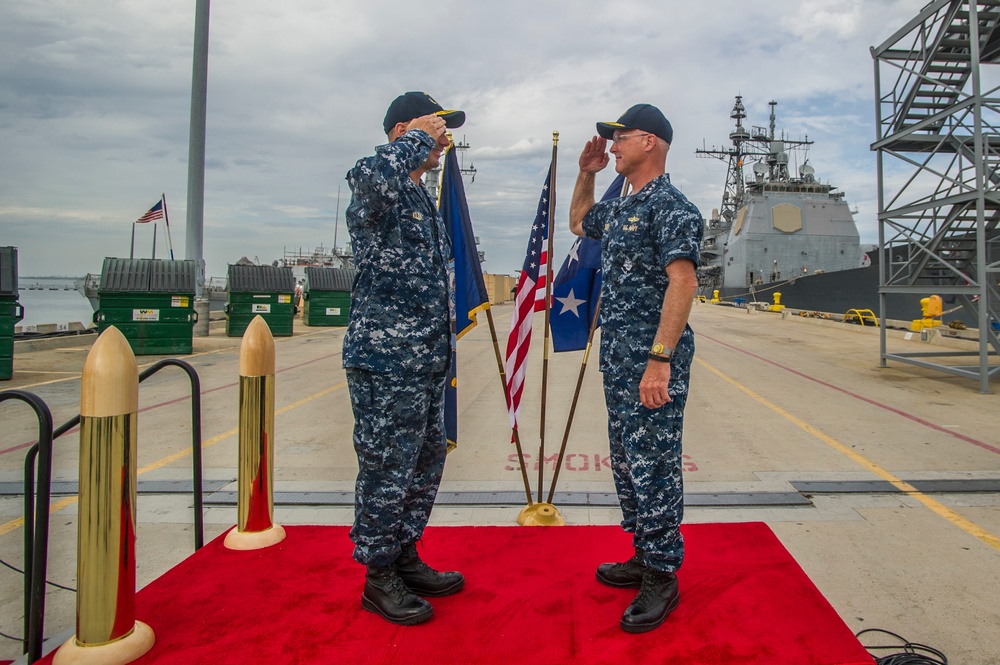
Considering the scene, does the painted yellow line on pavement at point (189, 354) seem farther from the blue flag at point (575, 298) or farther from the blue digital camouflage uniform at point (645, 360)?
the blue digital camouflage uniform at point (645, 360)

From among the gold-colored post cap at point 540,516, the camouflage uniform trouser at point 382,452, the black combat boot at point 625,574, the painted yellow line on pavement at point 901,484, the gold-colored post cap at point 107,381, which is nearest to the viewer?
the gold-colored post cap at point 107,381

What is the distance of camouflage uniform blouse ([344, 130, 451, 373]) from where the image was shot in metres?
2.28

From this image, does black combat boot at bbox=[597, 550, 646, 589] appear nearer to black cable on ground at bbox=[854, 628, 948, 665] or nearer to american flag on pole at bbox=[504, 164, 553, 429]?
black cable on ground at bbox=[854, 628, 948, 665]

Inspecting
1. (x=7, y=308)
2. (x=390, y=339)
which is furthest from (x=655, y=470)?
(x=7, y=308)

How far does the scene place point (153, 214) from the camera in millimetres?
18016

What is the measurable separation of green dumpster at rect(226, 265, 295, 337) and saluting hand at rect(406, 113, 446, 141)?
15.5 m

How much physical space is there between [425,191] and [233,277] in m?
16.2

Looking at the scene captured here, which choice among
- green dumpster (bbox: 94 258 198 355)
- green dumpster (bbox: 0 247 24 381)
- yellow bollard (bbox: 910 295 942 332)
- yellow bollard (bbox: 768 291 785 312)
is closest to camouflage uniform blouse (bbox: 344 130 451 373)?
green dumpster (bbox: 0 247 24 381)

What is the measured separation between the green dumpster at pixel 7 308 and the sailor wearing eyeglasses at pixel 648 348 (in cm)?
947

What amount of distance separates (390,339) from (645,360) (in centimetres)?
98

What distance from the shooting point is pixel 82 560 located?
1.97m

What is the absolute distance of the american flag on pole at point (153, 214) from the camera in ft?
58.8

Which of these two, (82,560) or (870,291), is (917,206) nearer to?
(82,560)

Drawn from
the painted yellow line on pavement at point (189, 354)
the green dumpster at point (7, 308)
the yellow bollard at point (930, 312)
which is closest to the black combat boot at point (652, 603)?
the painted yellow line on pavement at point (189, 354)
